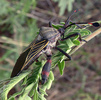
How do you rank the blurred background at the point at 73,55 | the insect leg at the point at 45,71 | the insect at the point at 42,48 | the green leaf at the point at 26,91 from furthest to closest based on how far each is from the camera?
the blurred background at the point at 73,55
the insect at the point at 42,48
the insect leg at the point at 45,71
the green leaf at the point at 26,91

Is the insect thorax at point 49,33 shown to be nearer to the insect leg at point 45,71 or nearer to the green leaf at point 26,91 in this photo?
the insect leg at point 45,71

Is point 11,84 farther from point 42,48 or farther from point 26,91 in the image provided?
point 42,48

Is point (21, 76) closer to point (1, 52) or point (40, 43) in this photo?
point (40, 43)

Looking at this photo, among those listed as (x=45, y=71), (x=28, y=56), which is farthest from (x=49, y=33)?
(x=45, y=71)

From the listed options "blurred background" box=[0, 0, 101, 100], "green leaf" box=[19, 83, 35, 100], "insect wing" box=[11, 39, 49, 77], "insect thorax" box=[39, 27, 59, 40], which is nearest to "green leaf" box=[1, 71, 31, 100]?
"green leaf" box=[19, 83, 35, 100]

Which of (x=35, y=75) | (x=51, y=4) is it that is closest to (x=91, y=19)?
(x=51, y=4)

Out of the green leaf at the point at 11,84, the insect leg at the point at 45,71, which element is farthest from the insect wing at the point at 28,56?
the insect leg at the point at 45,71

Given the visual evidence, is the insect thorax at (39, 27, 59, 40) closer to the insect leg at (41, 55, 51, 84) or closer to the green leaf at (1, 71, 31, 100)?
the insect leg at (41, 55, 51, 84)

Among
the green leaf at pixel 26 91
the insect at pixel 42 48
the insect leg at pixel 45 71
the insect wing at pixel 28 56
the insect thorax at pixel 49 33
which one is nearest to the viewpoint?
the green leaf at pixel 26 91
